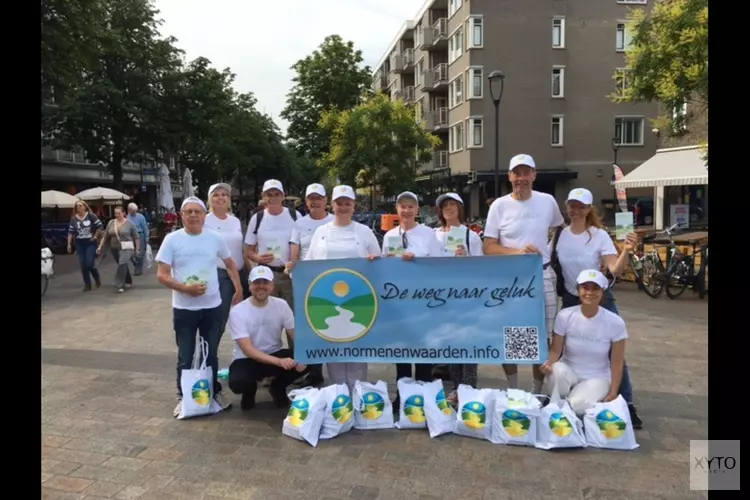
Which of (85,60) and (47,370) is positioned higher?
(85,60)

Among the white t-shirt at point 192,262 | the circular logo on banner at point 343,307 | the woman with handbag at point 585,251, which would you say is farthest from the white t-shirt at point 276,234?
the woman with handbag at point 585,251

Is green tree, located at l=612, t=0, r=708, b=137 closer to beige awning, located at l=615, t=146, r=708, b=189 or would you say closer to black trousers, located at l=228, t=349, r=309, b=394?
black trousers, located at l=228, t=349, r=309, b=394

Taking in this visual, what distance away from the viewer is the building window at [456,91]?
3544 centimetres

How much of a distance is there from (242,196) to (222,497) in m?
54.4

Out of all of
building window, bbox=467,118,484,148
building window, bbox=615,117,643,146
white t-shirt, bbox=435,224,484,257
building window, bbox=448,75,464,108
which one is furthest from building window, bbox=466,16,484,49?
white t-shirt, bbox=435,224,484,257

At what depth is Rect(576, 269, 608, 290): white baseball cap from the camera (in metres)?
4.35

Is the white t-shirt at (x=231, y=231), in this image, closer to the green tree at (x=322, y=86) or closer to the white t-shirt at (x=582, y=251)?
the white t-shirt at (x=582, y=251)

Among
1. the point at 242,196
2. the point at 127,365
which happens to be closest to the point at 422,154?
the point at 127,365

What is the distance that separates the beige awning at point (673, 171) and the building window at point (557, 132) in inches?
334

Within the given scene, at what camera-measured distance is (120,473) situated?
12.7ft

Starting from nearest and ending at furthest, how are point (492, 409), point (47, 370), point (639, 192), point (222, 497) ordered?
point (222, 497), point (492, 409), point (47, 370), point (639, 192)

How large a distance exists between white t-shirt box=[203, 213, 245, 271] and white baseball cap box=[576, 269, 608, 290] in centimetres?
322

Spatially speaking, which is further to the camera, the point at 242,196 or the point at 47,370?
the point at 242,196

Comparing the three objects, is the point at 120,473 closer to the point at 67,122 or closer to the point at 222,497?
the point at 222,497
